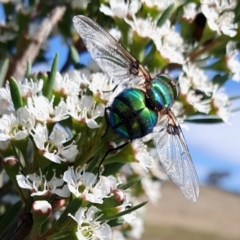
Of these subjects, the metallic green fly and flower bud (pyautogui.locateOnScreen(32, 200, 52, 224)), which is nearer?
flower bud (pyautogui.locateOnScreen(32, 200, 52, 224))

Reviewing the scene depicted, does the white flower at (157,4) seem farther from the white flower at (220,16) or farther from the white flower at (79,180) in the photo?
the white flower at (79,180)

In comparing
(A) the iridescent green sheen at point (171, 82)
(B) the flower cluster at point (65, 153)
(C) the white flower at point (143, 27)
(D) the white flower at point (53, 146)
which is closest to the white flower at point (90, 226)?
(B) the flower cluster at point (65, 153)

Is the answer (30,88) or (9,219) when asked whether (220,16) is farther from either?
(9,219)

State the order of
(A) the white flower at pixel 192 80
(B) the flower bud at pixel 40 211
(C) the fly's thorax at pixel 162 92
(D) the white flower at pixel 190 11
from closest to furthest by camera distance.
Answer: (B) the flower bud at pixel 40 211 < (C) the fly's thorax at pixel 162 92 < (A) the white flower at pixel 192 80 < (D) the white flower at pixel 190 11

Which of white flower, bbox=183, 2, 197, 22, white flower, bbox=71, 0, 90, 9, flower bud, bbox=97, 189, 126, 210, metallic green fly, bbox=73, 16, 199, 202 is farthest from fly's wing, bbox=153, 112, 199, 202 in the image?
white flower, bbox=71, 0, 90, 9

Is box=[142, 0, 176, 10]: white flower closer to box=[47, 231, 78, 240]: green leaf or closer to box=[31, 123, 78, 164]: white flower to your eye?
box=[31, 123, 78, 164]: white flower

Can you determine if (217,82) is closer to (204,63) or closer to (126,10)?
(204,63)
